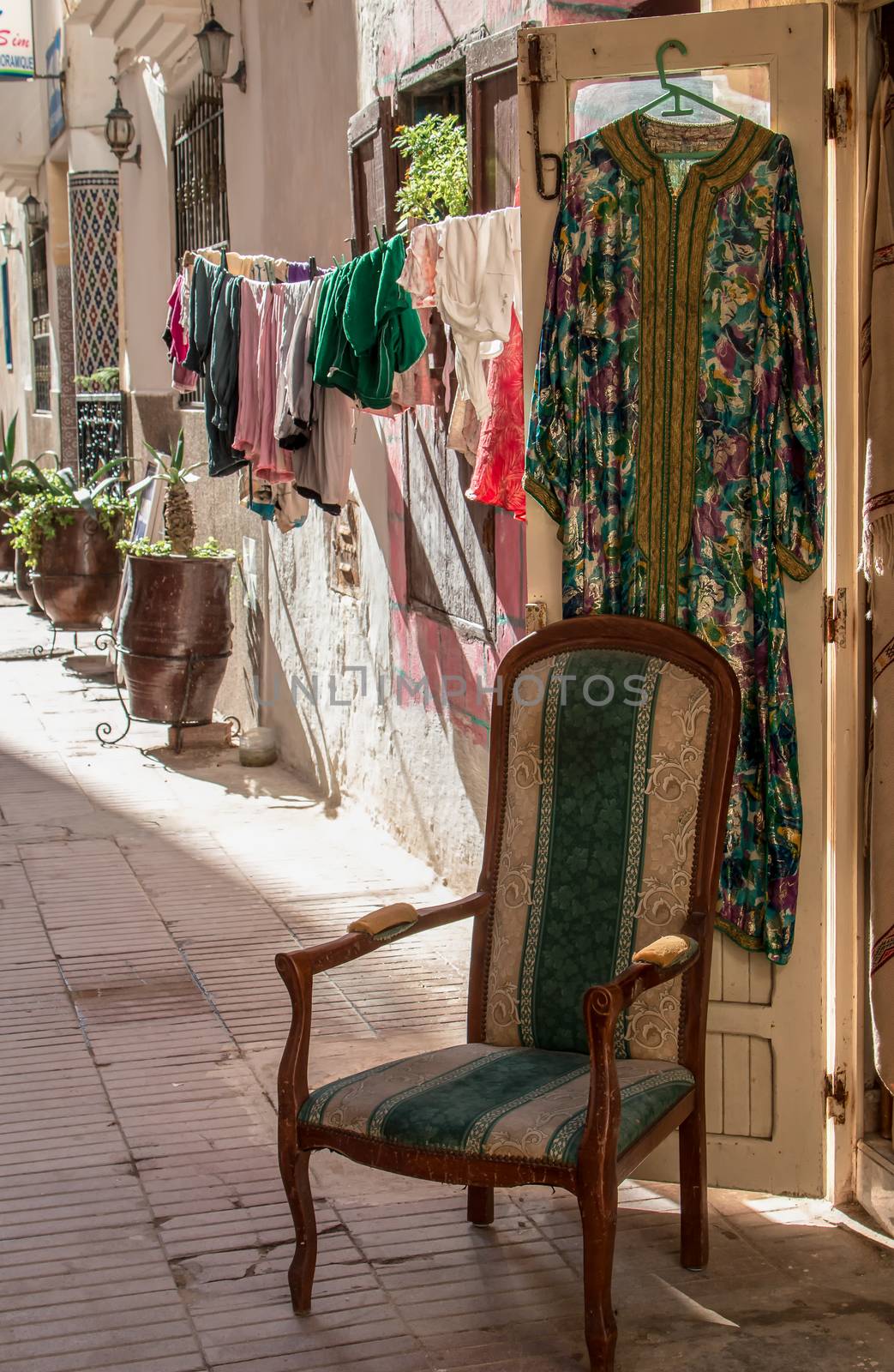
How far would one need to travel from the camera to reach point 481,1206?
11.9 ft

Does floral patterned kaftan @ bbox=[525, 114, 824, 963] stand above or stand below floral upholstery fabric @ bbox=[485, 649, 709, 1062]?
above

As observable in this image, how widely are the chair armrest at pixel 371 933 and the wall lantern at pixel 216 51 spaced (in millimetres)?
5949

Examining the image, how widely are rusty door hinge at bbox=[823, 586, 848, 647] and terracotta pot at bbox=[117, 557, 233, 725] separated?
4.92m

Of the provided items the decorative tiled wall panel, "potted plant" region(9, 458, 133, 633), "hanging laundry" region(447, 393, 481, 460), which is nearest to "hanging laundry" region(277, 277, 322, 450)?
"hanging laundry" region(447, 393, 481, 460)

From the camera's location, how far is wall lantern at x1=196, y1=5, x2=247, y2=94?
26.8 ft

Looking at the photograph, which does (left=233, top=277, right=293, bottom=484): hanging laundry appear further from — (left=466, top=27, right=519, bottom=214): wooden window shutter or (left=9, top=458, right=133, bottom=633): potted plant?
(left=9, top=458, right=133, bottom=633): potted plant

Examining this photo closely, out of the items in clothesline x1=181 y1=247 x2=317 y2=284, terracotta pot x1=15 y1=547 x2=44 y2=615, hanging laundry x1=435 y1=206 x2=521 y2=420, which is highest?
clothesline x1=181 y1=247 x2=317 y2=284

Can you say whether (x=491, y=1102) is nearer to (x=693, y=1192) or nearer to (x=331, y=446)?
(x=693, y=1192)

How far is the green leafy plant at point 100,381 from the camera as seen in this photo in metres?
12.7

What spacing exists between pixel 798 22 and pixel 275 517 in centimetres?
404

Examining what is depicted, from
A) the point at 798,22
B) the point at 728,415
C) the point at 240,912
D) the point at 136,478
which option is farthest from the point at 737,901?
the point at 136,478

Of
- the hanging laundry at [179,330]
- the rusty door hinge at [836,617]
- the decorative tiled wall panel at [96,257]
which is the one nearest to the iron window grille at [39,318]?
the decorative tiled wall panel at [96,257]

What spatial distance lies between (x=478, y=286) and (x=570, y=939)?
206 centimetres

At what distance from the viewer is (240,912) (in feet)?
19.8
